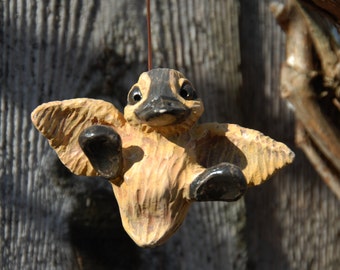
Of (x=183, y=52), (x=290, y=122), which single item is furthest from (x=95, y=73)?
(x=290, y=122)

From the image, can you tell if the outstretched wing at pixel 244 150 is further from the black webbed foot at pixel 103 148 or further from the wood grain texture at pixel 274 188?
the wood grain texture at pixel 274 188

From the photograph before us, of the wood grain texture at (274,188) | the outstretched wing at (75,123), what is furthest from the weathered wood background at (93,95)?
the outstretched wing at (75,123)

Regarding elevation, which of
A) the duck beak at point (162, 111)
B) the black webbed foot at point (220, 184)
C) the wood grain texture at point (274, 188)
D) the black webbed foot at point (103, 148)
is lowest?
the wood grain texture at point (274, 188)

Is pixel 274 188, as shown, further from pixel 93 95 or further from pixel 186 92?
pixel 186 92

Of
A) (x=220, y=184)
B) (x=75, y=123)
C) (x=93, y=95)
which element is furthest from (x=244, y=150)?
(x=93, y=95)

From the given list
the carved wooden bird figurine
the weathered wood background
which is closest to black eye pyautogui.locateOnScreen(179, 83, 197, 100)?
the carved wooden bird figurine

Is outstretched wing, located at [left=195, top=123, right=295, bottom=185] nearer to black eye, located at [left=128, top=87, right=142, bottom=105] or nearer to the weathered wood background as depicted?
black eye, located at [left=128, top=87, right=142, bottom=105]

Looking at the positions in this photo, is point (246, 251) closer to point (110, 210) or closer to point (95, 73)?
point (110, 210)
